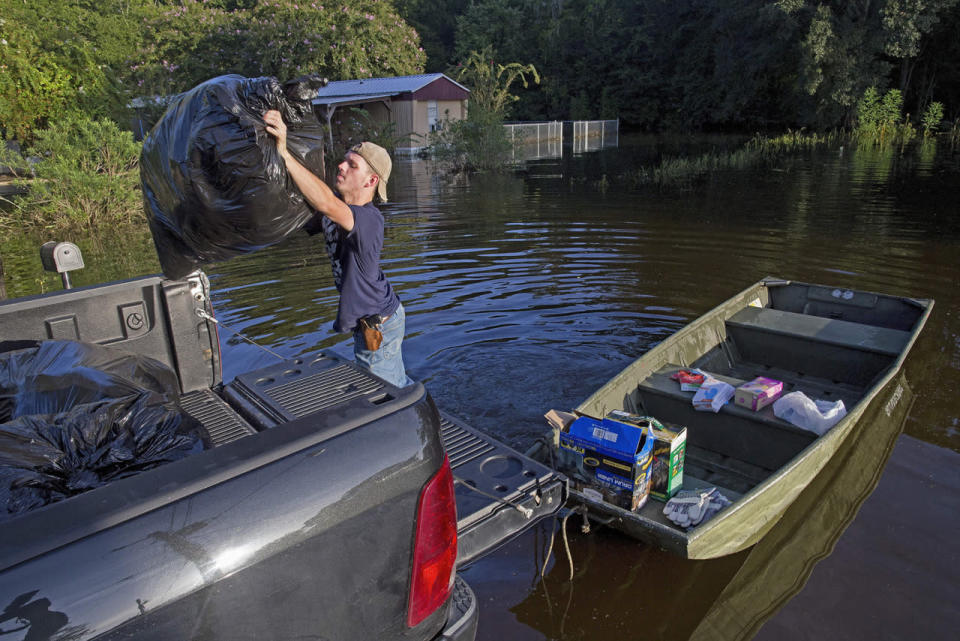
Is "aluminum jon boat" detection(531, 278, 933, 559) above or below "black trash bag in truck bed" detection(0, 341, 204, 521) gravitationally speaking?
below

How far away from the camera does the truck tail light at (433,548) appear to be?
1.68 m

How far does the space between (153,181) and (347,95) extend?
3071 centimetres

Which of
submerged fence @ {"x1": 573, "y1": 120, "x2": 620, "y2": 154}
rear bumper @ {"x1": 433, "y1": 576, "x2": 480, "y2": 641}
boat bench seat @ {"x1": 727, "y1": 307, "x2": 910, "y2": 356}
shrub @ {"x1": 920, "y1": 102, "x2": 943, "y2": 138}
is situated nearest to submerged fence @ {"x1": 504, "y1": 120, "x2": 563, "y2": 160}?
submerged fence @ {"x1": 573, "y1": 120, "x2": 620, "y2": 154}

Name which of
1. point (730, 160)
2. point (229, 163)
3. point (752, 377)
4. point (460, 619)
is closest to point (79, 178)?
point (229, 163)

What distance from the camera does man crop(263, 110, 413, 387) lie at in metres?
3.49

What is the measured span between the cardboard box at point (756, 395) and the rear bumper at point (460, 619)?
3365mm

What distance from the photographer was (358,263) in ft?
11.9

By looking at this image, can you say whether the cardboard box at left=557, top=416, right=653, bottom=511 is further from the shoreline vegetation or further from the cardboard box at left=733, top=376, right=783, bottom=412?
the shoreline vegetation

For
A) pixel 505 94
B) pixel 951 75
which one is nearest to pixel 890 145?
pixel 951 75

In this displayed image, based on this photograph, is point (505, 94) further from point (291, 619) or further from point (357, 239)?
A: point (291, 619)

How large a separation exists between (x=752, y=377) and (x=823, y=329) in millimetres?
827

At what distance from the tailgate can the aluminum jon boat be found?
69 centimetres

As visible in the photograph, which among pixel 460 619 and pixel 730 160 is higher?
pixel 730 160

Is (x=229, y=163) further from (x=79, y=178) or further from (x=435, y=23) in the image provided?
(x=435, y=23)
